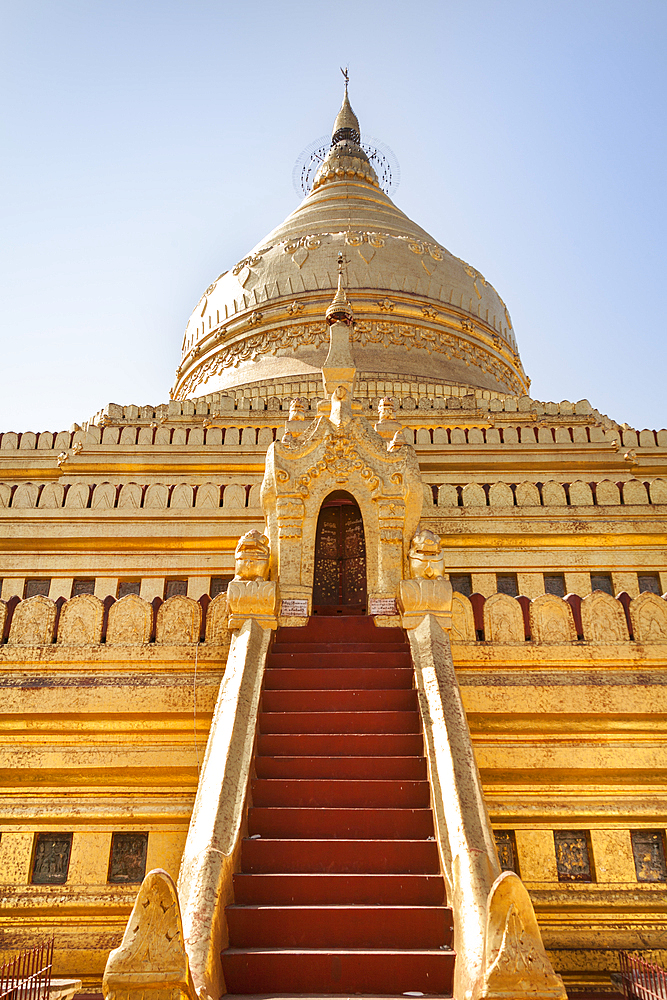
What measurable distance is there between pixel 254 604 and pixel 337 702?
66.3 inches

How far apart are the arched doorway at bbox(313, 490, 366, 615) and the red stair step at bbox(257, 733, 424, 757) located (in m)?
3.37

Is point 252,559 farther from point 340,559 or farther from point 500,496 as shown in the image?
point 500,496

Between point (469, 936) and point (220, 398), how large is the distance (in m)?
15.7

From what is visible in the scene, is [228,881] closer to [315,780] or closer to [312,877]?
[312,877]

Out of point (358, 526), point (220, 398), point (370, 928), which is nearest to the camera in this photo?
point (370, 928)

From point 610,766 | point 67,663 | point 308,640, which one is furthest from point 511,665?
point 67,663

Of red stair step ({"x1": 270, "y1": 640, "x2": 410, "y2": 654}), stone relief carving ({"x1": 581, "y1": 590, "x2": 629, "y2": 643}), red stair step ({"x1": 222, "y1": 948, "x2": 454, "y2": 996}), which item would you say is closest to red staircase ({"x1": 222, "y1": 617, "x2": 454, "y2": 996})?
red stair step ({"x1": 222, "y1": 948, "x2": 454, "y2": 996})

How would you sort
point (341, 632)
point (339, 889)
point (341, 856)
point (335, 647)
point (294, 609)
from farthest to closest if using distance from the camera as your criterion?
1. point (294, 609)
2. point (341, 632)
3. point (335, 647)
4. point (341, 856)
5. point (339, 889)

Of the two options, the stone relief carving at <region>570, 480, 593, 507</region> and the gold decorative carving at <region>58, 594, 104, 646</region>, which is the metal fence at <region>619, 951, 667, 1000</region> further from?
the stone relief carving at <region>570, 480, 593, 507</region>

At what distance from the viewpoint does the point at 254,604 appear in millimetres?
8961

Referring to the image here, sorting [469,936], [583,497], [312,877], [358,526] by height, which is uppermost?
[583,497]

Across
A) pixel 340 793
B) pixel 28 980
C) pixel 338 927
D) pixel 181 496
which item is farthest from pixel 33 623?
pixel 181 496

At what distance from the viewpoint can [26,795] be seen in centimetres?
812

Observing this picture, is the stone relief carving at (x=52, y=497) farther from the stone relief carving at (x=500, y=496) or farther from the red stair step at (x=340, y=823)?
the red stair step at (x=340, y=823)
